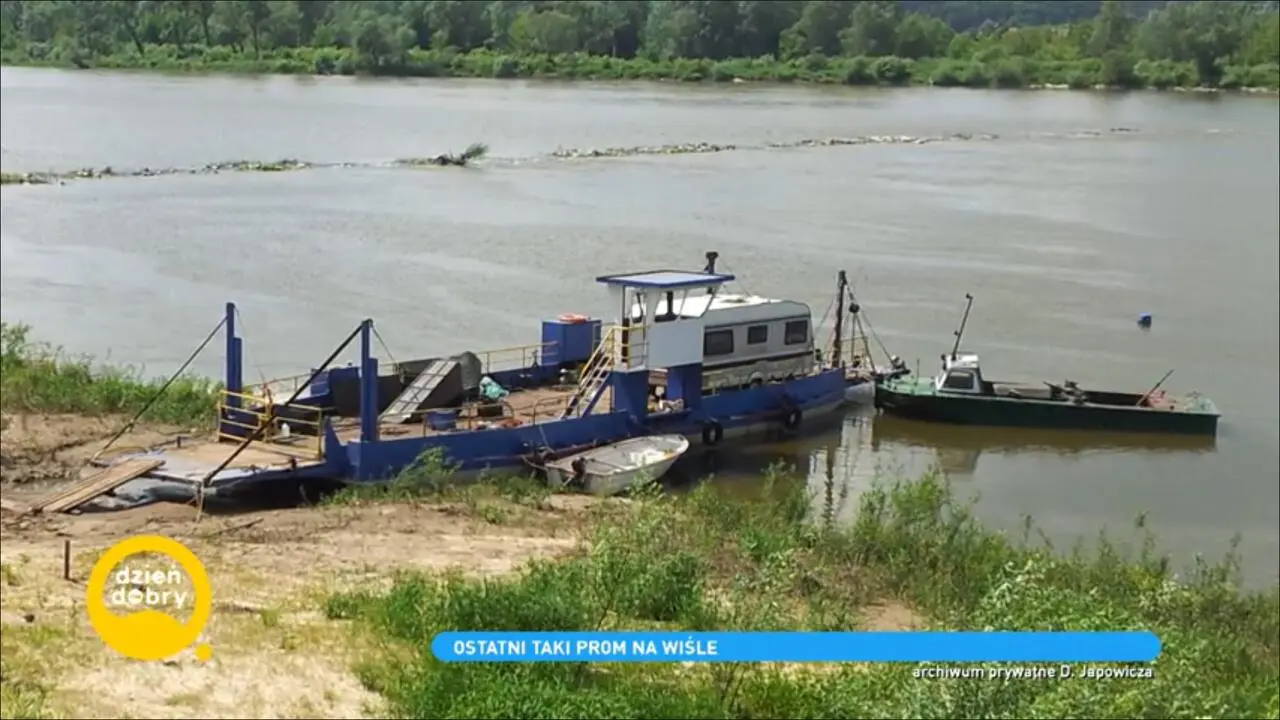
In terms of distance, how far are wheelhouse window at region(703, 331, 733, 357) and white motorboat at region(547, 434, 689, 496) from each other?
2587 millimetres

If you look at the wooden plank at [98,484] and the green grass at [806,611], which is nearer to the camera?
the green grass at [806,611]

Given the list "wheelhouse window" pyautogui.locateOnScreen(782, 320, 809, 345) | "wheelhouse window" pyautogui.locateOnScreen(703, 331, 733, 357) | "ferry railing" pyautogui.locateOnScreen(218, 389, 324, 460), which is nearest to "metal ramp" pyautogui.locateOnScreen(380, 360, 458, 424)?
"ferry railing" pyautogui.locateOnScreen(218, 389, 324, 460)

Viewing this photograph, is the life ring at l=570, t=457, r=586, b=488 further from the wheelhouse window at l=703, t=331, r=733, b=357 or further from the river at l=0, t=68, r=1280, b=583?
the wheelhouse window at l=703, t=331, r=733, b=357

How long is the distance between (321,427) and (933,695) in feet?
41.5

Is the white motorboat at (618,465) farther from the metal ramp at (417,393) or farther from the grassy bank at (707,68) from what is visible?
the grassy bank at (707,68)

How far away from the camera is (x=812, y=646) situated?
5508 mm

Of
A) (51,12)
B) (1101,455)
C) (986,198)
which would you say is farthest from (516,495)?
(51,12)

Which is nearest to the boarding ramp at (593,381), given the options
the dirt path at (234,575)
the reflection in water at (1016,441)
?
the dirt path at (234,575)

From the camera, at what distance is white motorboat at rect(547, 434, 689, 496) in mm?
20547

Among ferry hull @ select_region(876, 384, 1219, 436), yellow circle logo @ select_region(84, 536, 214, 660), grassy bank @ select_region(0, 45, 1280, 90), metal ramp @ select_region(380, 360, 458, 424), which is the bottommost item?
ferry hull @ select_region(876, 384, 1219, 436)

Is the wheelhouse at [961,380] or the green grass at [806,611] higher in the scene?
the green grass at [806,611]

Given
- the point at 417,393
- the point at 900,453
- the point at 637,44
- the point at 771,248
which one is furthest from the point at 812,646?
the point at 637,44

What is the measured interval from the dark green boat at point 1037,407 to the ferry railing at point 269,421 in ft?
34.0

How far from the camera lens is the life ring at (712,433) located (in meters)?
24.1
